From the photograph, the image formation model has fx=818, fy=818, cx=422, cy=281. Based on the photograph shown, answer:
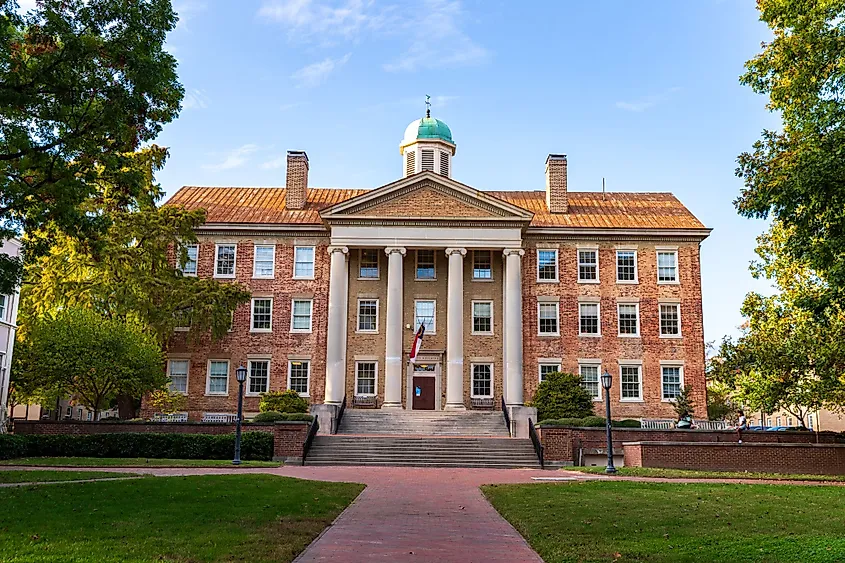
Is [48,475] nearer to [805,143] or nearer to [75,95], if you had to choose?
[75,95]

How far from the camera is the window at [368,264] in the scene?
42.0 metres

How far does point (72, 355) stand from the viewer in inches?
1212

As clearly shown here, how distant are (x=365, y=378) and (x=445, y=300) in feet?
18.5

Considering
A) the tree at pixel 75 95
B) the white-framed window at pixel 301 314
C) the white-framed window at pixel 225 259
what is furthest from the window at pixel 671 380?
the tree at pixel 75 95

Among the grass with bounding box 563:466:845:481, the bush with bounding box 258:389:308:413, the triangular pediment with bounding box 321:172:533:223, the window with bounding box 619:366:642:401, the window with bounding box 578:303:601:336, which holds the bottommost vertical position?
the grass with bounding box 563:466:845:481

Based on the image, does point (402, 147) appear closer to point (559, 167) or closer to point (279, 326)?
point (559, 167)

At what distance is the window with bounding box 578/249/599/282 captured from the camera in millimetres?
41906

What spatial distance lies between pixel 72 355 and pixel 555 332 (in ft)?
73.7

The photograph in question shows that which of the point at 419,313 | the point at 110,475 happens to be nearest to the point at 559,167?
the point at 419,313

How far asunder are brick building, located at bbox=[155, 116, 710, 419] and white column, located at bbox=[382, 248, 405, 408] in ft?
0.32

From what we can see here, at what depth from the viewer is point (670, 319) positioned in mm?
41438

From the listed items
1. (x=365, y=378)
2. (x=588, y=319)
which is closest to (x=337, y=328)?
(x=365, y=378)

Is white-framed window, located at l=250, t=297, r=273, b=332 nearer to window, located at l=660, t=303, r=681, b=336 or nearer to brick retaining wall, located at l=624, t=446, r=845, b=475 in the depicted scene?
window, located at l=660, t=303, r=681, b=336

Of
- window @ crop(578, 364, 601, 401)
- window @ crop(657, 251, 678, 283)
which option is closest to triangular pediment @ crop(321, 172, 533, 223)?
window @ crop(657, 251, 678, 283)
